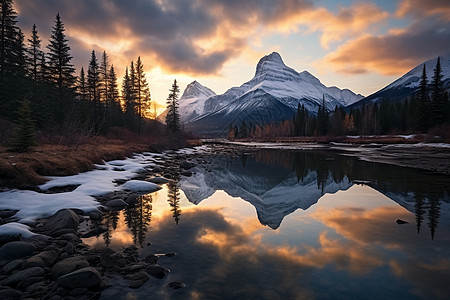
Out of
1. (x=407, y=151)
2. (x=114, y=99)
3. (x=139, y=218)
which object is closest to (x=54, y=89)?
(x=114, y=99)

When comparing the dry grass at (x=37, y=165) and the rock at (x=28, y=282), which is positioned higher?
the dry grass at (x=37, y=165)

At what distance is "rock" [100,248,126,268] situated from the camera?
16.7 feet

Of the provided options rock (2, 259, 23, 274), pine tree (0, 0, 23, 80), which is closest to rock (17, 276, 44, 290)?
rock (2, 259, 23, 274)

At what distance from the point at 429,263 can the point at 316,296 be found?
3459 millimetres

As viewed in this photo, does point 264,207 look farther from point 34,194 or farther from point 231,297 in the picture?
point 34,194

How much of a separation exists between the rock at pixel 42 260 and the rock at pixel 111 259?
976mm

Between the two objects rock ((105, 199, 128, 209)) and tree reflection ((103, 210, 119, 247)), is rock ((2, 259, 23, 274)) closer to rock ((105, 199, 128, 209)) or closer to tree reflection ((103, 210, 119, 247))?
tree reflection ((103, 210, 119, 247))

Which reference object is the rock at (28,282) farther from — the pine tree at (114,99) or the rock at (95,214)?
the pine tree at (114,99)

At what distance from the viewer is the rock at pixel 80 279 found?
415 centimetres

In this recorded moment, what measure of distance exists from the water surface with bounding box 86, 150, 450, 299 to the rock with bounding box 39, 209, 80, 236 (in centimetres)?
104

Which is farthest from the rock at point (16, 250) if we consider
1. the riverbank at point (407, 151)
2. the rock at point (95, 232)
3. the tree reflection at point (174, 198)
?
the riverbank at point (407, 151)

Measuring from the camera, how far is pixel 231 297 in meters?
4.26

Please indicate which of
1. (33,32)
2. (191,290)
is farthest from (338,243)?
(33,32)

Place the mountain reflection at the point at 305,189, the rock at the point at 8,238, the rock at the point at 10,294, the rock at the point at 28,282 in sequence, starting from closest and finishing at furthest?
the rock at the point at 10,294 → the rock at the point at 28,282 → the rock at the point at 8,238 → the mountain reflection at the point at 305,189
